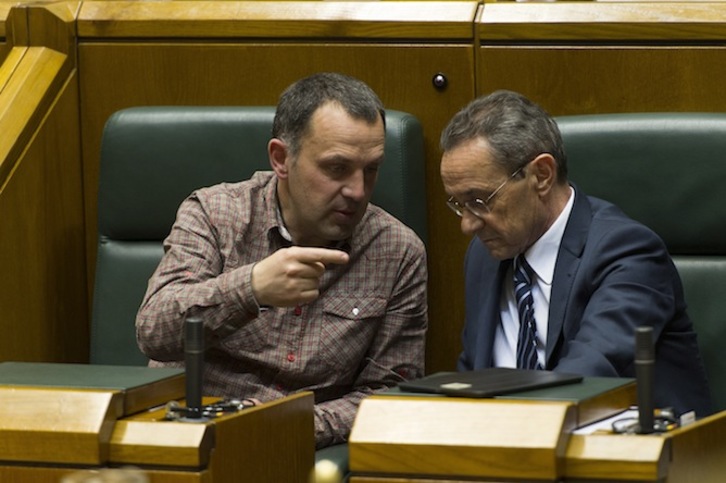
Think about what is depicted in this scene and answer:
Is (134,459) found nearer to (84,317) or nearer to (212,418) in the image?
(212,418)

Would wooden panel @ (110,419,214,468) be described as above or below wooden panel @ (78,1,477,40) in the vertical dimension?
below

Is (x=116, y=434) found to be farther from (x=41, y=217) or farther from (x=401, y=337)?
(x=41, y=217)

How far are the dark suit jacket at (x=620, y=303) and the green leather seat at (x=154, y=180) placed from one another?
39 centimetres

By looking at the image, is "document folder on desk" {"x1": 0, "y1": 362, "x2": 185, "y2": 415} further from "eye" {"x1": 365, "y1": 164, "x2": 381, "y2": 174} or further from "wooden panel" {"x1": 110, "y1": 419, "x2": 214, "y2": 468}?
"eye" {"x1": 365, "y1": 164, "x2": 381, "y2": 174}

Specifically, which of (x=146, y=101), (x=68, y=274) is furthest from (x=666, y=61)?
(x=68, y=274)

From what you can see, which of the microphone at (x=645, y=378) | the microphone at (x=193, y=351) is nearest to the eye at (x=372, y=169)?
the microphone at (x=193, y=351)

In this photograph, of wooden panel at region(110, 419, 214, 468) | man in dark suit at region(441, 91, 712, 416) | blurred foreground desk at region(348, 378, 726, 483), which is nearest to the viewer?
blurred foreground desk at region(348, 378, 726, 483)

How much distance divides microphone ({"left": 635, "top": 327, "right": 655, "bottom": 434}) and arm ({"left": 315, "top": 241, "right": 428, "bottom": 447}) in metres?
0.90

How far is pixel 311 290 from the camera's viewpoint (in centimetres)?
209

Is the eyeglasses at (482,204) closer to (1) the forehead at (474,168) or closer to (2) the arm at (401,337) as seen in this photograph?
(1) the forehead at (474,168)

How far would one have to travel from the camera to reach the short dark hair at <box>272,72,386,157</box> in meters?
2.34

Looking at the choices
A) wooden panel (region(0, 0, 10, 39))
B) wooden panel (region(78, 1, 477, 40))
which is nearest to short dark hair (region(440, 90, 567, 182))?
wooden panel (region(78, 1, 477, 40))

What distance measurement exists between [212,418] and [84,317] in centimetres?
121

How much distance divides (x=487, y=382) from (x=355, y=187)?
31.0 inches
